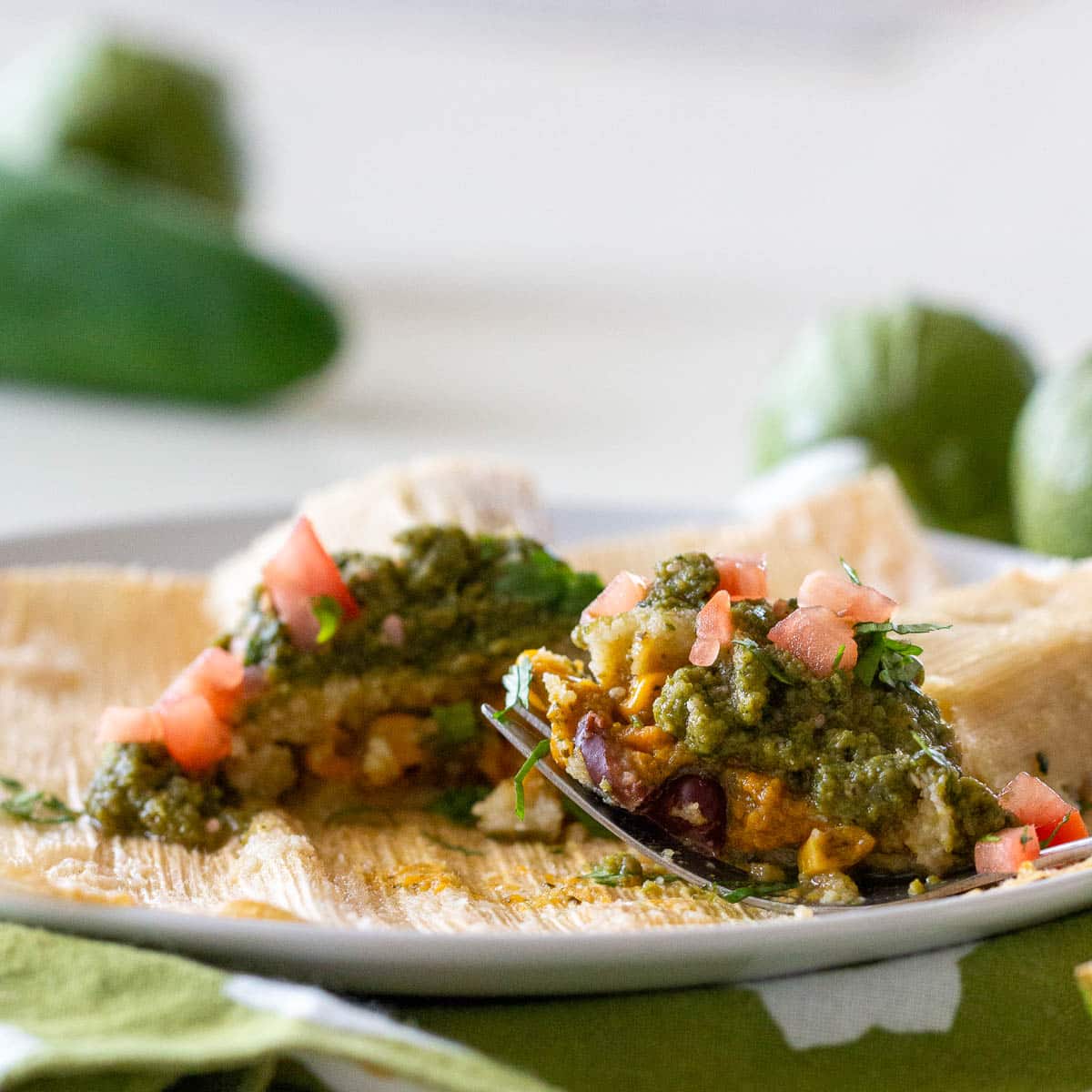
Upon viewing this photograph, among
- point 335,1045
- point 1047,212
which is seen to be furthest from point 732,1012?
point 1047,212

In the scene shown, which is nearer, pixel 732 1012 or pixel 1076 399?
pixel 732 1012

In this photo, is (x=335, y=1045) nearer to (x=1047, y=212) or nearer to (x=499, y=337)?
(x=499, y=337)

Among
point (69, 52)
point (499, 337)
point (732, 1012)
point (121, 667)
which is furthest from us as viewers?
point (499, 337)

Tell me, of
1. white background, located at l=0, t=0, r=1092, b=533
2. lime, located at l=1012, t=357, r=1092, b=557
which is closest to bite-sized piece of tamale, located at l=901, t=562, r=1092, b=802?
lime, located at l=1012, t=357, r=1092, b=557

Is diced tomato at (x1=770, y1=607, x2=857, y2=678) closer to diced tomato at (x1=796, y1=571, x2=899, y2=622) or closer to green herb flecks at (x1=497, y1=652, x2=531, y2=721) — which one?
diced tomato at (x1=796, y1=571, x2=899, y2=622)

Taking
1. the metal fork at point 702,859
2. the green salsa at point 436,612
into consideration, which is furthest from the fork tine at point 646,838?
the green salsa at point 436,612

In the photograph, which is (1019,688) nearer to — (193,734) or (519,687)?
(519,687)
